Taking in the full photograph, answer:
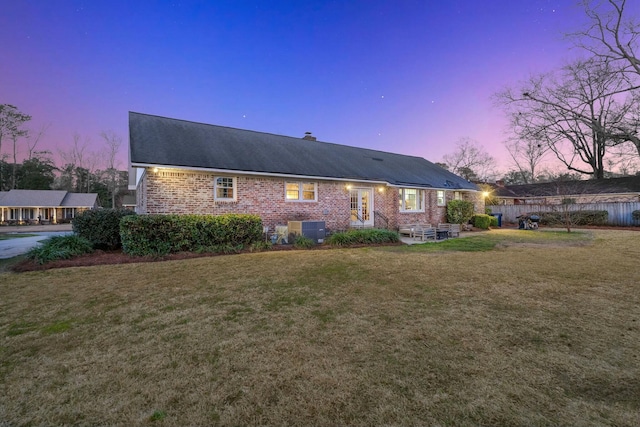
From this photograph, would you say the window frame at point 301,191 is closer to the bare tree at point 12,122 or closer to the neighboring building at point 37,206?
the neighboring building at point 37,206

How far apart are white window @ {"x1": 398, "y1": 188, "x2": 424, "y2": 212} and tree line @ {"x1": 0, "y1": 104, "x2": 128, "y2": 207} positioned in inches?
1665

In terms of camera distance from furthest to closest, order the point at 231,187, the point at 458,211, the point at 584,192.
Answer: the point at 584,192 < the point at 458,211 < the point at 231,187

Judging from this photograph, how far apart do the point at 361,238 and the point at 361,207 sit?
446cm

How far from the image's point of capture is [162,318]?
3932mm

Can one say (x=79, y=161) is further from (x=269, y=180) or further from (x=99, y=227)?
(x=269, y=180)

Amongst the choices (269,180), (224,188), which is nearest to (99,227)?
(224,188)

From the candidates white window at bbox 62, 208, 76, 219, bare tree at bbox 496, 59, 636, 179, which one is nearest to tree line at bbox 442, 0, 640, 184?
bare tree at bbox 496, 59, 636, 179

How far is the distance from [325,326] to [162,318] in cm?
238

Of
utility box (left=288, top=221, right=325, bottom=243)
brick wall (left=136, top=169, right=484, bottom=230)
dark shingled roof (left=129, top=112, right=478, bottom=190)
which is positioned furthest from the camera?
utility box (left=288, top=221, right=325, bottom=243)

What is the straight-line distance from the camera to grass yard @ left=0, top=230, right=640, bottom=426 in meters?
2.04

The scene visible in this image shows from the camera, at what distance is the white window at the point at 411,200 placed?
17406 millimetres

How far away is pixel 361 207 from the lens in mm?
15867

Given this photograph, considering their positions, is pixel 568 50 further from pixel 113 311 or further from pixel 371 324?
pixel 113 311

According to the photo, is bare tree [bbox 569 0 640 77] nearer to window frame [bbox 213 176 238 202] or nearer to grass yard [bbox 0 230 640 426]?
grass yard [bbox 0 230 640 426]
